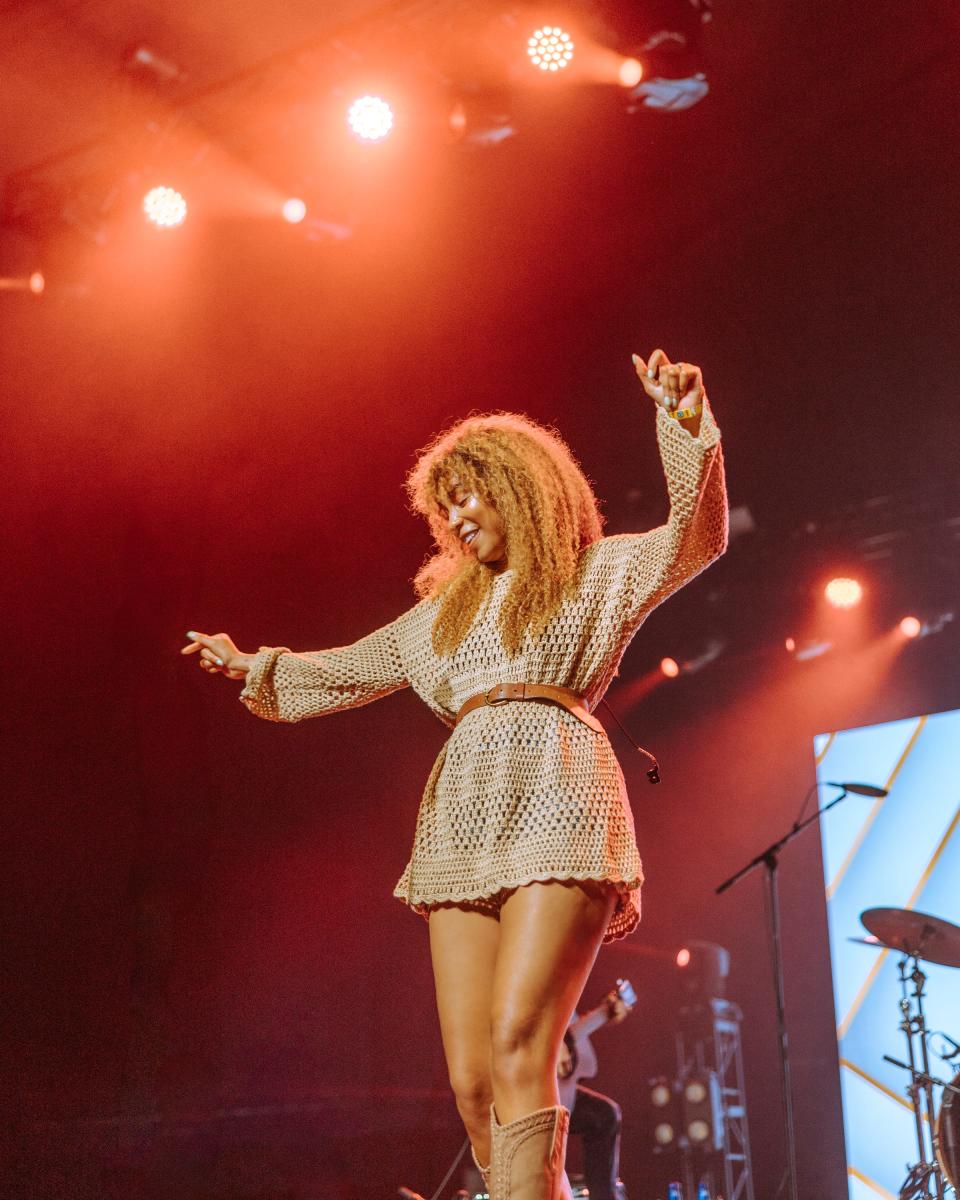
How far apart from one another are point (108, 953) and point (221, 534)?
1.89 metres

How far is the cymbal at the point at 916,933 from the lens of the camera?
5156mm

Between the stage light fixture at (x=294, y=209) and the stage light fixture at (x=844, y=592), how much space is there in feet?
14.8

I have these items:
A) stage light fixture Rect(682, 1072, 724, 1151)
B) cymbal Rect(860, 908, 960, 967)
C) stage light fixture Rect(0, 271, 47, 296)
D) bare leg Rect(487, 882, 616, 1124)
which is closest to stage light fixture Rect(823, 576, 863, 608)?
cymbal Rect(860, 908, 960, 967)

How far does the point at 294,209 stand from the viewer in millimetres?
4809

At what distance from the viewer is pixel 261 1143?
5055 mm

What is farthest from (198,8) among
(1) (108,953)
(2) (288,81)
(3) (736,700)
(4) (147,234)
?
(3) (736,700)

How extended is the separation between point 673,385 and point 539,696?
1.94ft

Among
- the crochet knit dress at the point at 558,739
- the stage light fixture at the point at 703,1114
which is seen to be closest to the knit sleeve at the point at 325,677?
the crochet knit dress at the point at 558,739

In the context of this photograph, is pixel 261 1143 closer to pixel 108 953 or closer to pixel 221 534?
pixel 108 953

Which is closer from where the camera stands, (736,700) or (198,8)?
(198,8)

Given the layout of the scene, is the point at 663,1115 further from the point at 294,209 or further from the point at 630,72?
the point at 630,72

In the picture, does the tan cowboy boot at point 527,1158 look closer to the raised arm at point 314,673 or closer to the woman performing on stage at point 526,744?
the woman performing on stage at point 526,744

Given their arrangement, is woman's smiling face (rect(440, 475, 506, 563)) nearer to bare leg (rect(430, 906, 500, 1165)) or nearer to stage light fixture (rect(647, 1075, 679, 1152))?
bare leg (rect(430, 906, 500, 1165))

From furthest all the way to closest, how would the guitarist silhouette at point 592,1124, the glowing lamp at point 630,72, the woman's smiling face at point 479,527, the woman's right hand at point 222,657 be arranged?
the guitarist silhouette at point 592,1124
the glowing lamp at point 630,72
the woman's right hand at point 222,657
the woman's smiling face at point 479,527
